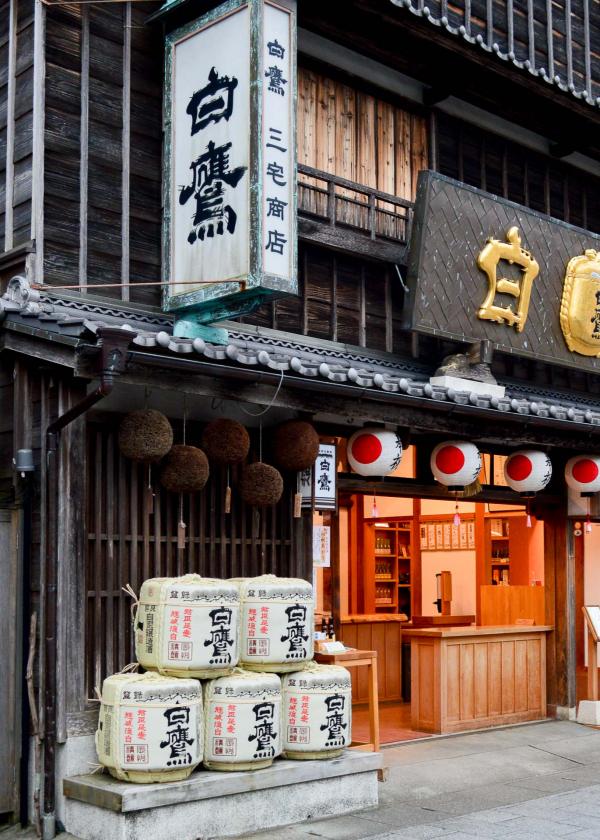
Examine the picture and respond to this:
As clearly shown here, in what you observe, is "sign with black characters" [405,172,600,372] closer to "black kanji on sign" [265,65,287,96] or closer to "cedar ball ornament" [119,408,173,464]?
"black kanji on sign" [265,65,287,96]

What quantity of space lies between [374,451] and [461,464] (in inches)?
54.5

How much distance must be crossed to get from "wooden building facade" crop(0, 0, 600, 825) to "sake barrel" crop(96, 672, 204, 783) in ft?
1.63

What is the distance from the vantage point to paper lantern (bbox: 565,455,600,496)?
1433 cm

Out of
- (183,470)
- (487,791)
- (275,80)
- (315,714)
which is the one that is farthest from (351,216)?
(487,791)

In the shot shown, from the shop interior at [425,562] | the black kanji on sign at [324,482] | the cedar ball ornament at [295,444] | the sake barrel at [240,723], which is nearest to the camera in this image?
the sake barrel at [240,723]

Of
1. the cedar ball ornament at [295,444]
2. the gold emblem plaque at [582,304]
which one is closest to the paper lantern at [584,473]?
the gold emblem plaque at [582,304]

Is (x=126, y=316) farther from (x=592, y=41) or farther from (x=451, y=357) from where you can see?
(x=592, y=41)

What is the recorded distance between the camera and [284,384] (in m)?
10.1

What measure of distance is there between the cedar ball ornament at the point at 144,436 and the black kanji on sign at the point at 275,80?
3215 millimetres

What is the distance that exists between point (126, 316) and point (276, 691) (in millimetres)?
3850

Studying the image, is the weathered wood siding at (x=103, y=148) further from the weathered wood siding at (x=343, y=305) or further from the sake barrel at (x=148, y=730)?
the sake barrel at (x=148, y=730)

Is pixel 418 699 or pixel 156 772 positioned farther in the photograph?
pixel 418 699

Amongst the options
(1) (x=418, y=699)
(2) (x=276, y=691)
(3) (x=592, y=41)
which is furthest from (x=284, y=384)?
(3) (x=592, y=41)

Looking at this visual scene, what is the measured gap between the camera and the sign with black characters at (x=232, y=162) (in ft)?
32.7
